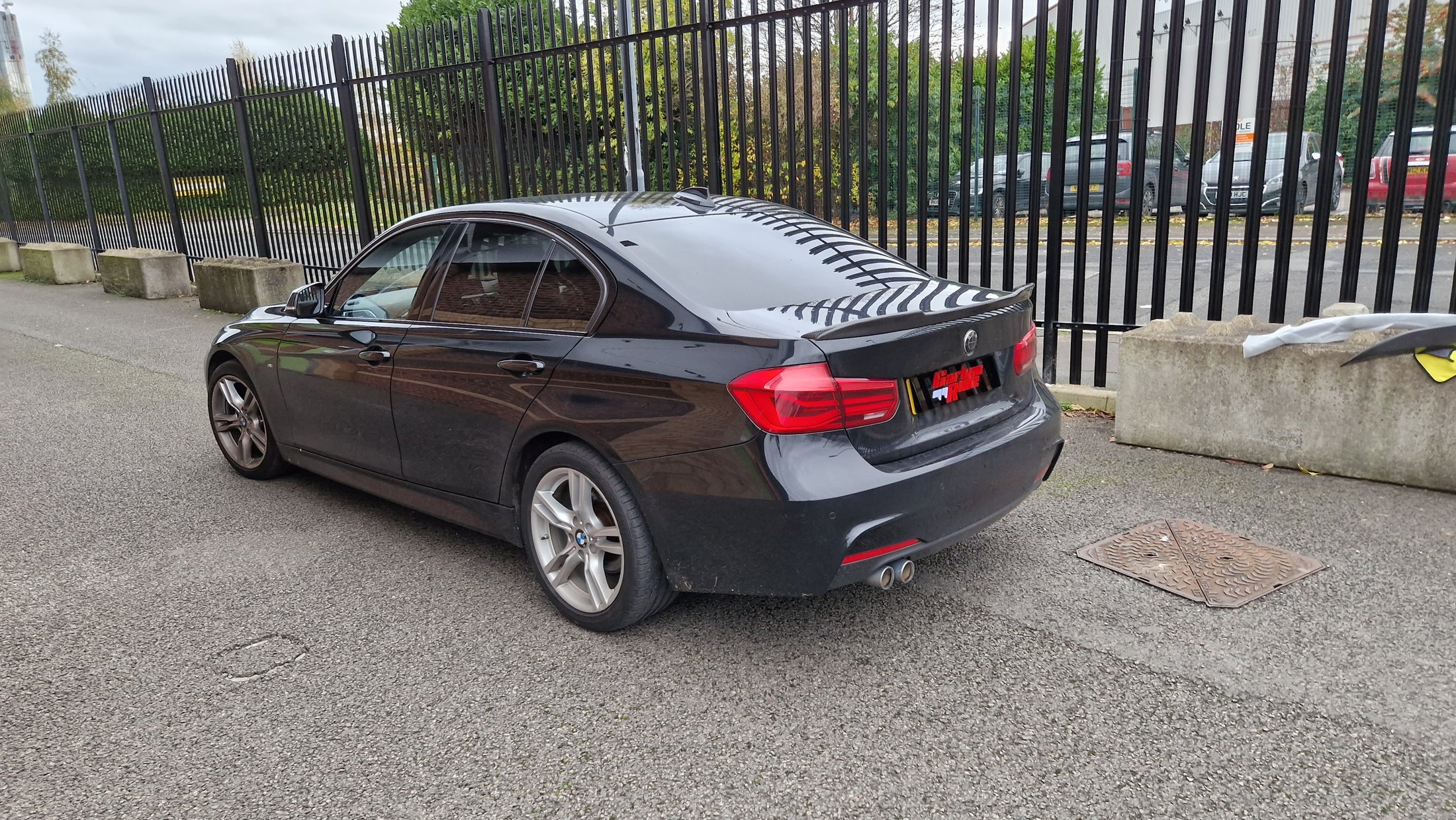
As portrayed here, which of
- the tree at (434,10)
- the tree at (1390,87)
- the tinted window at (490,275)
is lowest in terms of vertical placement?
the tinted window at (490,275)

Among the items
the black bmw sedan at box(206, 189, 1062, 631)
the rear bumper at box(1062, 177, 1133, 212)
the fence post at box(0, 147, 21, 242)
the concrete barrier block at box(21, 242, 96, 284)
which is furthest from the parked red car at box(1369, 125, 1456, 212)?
the fence post at box(0, 147, 21, 242)

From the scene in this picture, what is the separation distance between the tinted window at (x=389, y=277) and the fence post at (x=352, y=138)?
7.27 metres

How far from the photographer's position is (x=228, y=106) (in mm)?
13094

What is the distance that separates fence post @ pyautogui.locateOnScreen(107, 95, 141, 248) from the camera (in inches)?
627

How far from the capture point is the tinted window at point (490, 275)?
3805mm

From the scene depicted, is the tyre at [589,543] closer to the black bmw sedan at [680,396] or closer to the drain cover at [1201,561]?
the black bmw sedan at [680,396]

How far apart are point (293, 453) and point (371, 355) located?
1.10m

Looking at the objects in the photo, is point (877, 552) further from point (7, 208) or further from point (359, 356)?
point (7, 208)

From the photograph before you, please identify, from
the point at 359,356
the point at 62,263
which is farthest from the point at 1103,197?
the point at 62,263

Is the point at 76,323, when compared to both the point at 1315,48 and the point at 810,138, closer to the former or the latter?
the point at 810,138

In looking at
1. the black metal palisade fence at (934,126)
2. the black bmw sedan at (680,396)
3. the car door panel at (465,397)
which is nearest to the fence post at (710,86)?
the black metal palisade fence at (934,126)

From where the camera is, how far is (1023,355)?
12.2 ft

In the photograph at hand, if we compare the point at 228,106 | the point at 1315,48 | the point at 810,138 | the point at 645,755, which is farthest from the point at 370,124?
the point at 645,755

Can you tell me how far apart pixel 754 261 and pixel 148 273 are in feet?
44.7
